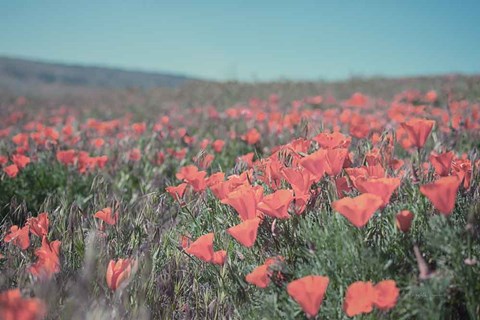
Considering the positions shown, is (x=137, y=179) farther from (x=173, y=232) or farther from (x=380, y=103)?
(x=380, y=103)

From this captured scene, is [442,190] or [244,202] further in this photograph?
[244,202]

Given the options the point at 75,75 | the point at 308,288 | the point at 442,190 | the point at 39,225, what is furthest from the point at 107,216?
the point at 75,75

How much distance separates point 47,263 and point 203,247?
548mm

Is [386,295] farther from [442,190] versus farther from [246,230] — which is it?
[246,230]

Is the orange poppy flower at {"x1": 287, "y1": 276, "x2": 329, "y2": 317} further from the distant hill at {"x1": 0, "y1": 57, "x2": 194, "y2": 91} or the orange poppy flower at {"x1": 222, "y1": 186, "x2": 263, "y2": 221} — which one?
the distant hill at {"x1": 0, "y1": 57, "x2": 194, "y2": 91}

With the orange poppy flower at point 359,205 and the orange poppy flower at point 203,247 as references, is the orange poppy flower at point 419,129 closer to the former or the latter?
the orange poppy flower at point 359,205

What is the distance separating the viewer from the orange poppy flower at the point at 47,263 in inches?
53.3

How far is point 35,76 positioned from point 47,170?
88.7 metres

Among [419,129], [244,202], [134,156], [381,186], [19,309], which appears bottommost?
[134,156]

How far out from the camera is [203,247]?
1.37 meters

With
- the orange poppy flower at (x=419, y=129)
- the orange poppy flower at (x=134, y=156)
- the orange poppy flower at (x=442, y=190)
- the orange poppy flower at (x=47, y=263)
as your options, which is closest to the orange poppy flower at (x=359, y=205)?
the orange poppy flower at (x=442, y=190)

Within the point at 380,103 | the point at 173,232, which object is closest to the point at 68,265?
the point at 173,232

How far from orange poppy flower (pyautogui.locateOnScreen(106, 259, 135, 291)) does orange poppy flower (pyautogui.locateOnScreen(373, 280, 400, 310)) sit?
2.55 ft

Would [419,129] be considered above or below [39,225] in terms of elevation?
above
